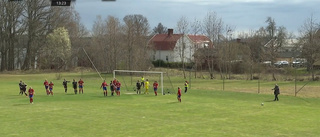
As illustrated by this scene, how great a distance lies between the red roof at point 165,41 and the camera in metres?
101

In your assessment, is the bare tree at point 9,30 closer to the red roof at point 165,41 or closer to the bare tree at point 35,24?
the bare tree at point 35,24

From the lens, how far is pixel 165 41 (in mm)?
103188

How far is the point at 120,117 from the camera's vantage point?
77.5 feet

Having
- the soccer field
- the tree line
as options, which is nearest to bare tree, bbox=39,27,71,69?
the tree line

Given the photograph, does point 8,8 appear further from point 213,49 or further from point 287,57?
point 287,57

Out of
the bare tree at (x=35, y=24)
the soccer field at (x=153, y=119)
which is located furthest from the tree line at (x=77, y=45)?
the soccer field at (x=153, y=119)

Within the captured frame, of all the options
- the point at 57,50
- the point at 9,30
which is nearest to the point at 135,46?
the point at 57,50

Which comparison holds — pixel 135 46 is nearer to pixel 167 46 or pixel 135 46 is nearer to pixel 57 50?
pixel 57 50

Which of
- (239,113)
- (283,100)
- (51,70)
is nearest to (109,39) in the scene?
(51,70)

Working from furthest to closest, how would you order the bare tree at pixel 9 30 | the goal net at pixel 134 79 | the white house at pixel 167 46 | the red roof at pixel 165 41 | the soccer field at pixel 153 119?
the red roof at pixel 165 41 < the white house at pixel 167 46 < the bare tree at pixel 9 30 < the goal net at pixel 134 79 < the soccer field at pixel 153 119

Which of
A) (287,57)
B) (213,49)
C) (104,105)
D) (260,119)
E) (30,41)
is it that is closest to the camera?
(260,119)

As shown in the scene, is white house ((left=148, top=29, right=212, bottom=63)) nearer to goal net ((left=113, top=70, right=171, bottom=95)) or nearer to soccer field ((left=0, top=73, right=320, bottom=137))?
goal net ((left=113, top=70, right=171, bottom=95))

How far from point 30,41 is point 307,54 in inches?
2326

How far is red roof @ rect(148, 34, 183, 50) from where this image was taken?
331 feet
